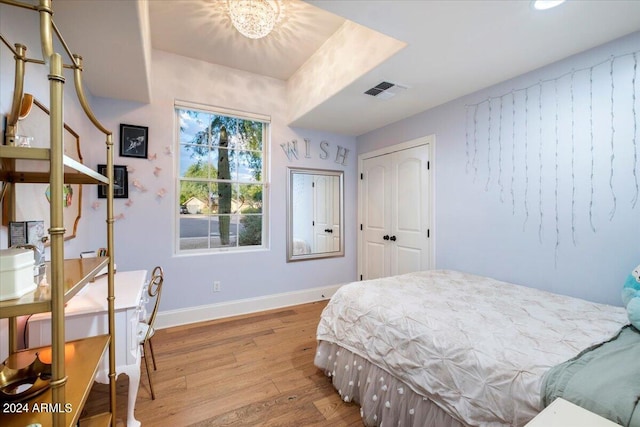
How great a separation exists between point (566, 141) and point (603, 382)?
1813 millimetres

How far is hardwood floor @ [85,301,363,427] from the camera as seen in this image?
174cm

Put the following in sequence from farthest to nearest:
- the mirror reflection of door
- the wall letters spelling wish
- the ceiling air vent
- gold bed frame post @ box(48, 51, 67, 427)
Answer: the mirror reflection of door
the wall letters spelling wish
the ceiling air vent
gold bed frame post @ box(48, 51, 67, 427)

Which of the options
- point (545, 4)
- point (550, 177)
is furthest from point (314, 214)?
point (545, 4)

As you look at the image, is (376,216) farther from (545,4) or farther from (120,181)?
(120,181)

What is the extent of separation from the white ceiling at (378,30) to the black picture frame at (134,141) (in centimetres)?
31

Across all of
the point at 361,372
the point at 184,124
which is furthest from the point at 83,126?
the point at 361,372

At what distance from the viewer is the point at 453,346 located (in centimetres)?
133

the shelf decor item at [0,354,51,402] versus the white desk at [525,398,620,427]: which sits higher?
the white desk at [525,398,620,427]

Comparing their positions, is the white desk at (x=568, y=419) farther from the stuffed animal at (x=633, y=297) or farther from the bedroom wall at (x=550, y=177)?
the bedroom wall at (x=550, y=177)

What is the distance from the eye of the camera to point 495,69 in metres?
2.27

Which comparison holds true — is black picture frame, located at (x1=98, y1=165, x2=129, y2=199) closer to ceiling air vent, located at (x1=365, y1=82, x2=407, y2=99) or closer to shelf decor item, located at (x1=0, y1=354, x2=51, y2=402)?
shelf decor item, located at (x1=0, y1=354, x2=51, y2=402)

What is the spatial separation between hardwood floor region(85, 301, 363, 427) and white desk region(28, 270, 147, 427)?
31 centimetres

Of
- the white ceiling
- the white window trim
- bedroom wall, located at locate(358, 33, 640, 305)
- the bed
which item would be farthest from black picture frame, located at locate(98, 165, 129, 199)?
bedroom wall, located at locate(358, 33, 640, 305)

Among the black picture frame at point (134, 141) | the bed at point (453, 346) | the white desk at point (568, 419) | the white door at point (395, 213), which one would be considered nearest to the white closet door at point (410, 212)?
the white door at point (395, 213)
